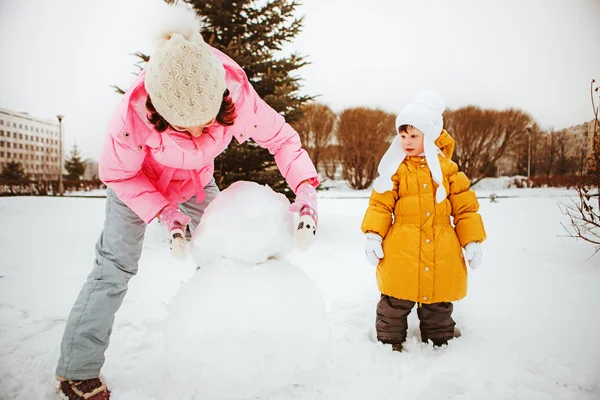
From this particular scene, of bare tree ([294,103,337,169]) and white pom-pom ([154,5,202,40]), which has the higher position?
bare tree ([294,103,337,169])

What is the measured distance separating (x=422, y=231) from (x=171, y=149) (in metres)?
1.35

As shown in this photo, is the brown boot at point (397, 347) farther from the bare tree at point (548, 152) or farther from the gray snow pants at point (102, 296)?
the bare tree at point (548, 152)

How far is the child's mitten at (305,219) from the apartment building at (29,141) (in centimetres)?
244

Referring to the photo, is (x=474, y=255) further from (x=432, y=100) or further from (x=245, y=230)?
(x=245, y=230)

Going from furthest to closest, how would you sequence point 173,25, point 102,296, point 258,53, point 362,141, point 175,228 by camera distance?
1. point 362,141
2. point 258,53
3. point 102,296
4. point 175,228
5. point 173,25

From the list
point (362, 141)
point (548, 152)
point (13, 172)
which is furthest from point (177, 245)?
point (362, 141)

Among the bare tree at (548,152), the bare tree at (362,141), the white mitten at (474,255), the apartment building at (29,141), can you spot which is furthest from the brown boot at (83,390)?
the bare tree at (362,141)

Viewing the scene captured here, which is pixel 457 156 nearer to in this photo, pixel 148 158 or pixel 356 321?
pixel 356 321

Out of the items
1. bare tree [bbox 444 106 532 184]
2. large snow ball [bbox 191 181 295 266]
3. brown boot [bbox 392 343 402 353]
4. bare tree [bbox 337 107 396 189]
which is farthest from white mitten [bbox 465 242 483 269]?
bare tree [bbox 337 107 396 189]

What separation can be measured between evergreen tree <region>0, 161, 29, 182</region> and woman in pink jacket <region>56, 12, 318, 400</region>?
1.93 metres

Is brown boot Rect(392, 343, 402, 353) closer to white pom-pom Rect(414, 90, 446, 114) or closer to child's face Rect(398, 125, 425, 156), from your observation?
child's face Rect(398, 125, 425, 156)

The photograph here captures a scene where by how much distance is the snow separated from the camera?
1119 mm

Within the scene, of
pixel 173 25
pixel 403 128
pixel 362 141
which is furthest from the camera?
pixel 362 141

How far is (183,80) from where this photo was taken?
1160 mm
